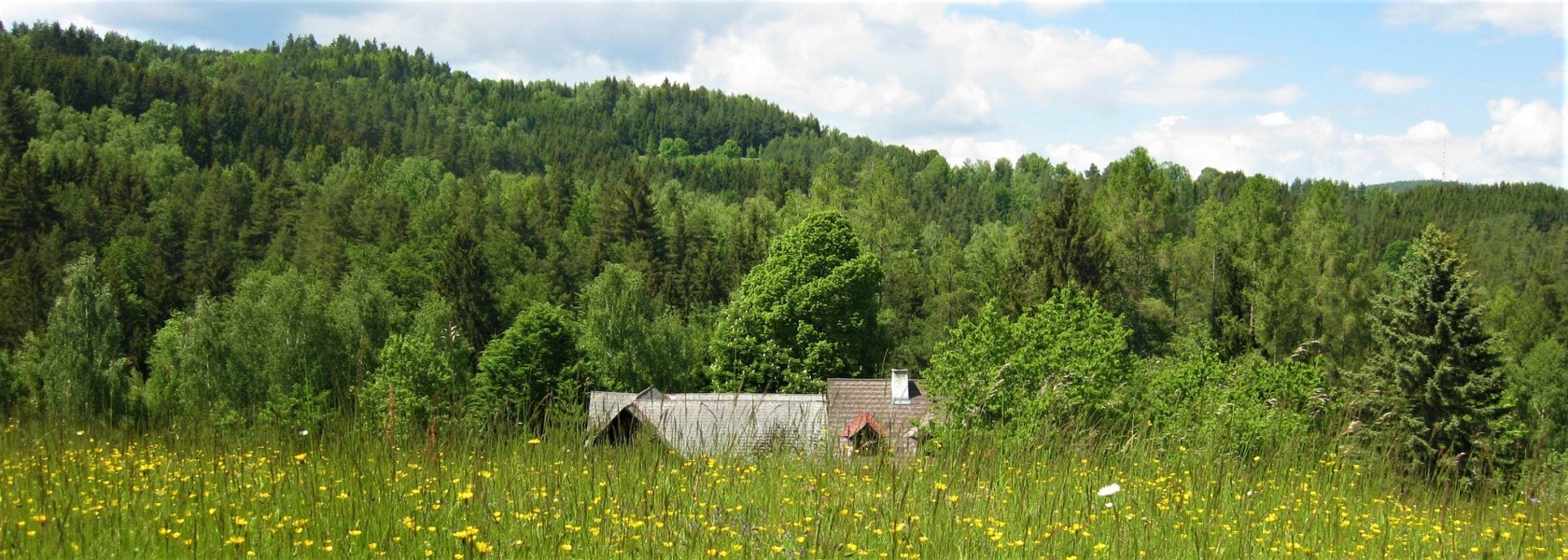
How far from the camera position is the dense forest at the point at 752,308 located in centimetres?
689

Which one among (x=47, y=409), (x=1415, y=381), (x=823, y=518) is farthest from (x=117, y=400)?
(x=1415, y=381)

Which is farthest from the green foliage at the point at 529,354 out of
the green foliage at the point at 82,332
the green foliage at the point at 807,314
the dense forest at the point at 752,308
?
the green foliage at the point at 82,332

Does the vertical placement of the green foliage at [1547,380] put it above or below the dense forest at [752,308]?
below

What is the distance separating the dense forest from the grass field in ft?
0.93

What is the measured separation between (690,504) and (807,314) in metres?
30.0

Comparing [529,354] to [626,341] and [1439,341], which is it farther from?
[1439,341]

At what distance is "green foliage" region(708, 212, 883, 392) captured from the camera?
3372cm

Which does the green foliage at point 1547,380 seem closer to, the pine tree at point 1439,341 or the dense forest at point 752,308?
the dense forest at point 752,308

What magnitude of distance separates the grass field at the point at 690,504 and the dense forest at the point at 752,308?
282mm

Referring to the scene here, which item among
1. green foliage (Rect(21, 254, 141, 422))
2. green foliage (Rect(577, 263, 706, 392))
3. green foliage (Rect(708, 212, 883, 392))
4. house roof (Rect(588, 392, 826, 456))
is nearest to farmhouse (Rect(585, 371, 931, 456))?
house roof (Rect(588, 392, 826, 456))

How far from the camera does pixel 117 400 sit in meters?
6.16

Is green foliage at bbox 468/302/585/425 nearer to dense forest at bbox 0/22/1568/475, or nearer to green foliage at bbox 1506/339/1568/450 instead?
dense forest at bbox 0/22/1568/475

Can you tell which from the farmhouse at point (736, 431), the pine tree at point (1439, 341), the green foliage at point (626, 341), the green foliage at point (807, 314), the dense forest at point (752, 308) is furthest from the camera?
the green foliage at point (626, 341)

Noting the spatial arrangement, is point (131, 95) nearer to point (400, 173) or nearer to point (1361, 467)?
point (400, 173)
